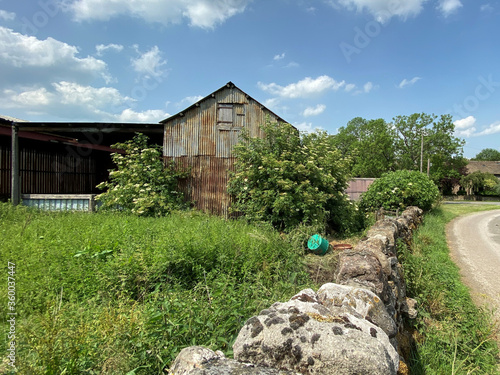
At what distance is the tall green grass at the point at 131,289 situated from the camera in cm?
223

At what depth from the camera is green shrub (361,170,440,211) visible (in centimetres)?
1309

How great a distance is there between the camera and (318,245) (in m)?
6.53

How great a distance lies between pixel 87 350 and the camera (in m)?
2.23

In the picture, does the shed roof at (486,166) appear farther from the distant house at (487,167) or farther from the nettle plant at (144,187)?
the nettle plant at (144,187)

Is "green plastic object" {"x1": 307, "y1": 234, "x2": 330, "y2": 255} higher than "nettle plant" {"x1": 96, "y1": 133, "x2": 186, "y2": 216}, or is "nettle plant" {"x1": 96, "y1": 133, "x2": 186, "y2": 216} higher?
"nettle plant" {"x1": 96, "y1": 133, "x2": 186, "y2": 216}

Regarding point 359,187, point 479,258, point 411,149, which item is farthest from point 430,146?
point 479,258

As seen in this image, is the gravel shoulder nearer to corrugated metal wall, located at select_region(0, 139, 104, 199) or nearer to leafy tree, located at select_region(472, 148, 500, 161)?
corrugated metal wall, located at select_region(0, 139, 104, 199)

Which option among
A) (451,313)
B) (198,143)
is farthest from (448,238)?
(198,143)

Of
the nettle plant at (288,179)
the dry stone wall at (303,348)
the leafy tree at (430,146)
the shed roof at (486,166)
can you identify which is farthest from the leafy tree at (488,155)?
the dry stone wall at (303,348)

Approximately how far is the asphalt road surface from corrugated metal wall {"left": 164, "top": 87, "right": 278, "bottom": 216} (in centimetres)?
711

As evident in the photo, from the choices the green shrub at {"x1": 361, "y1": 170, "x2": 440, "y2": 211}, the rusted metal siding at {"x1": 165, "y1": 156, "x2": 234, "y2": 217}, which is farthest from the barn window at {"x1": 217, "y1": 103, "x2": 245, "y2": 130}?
the green shrub at {"x1": 361, "y1": 170, "x2": 440, "y2": 211}

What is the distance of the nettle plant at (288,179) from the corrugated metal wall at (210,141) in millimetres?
521

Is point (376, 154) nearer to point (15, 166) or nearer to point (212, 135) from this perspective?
point (212, 135)

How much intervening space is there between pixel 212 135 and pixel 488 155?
97891mm
